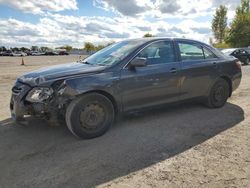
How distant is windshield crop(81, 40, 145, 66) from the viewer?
15.5ft

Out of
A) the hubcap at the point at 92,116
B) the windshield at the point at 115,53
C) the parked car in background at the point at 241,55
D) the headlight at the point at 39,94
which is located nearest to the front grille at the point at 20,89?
the headlight at the point at 39,94

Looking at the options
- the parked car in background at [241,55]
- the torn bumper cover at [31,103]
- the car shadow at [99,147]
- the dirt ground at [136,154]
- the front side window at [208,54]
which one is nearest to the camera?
the dirt ground at [136,154]

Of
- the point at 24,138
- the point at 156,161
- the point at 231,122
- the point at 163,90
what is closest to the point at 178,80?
the point at 163,90

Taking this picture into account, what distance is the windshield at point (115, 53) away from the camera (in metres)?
4.72

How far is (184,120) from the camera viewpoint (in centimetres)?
514

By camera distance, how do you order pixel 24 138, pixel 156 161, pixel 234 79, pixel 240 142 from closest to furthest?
1. pixel 156 161
2. pixel 240 142
3. pixel 24 138
4. pixel 234 79

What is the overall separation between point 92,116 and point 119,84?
69 cm

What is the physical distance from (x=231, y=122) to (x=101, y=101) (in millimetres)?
2499

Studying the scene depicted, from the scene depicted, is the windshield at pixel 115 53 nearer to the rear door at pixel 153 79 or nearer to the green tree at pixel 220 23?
the rear door at pixel 153 79

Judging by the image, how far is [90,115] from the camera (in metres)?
4.25

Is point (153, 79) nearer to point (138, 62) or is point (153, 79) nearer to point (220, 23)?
point (138, 62)

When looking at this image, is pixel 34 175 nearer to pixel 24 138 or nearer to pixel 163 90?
pixel 24 138

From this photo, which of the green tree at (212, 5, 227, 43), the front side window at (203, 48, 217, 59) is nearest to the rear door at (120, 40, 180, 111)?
the front side window at (203, 48, 217, 59)

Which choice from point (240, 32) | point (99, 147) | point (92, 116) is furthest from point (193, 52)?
point (240, 32)
